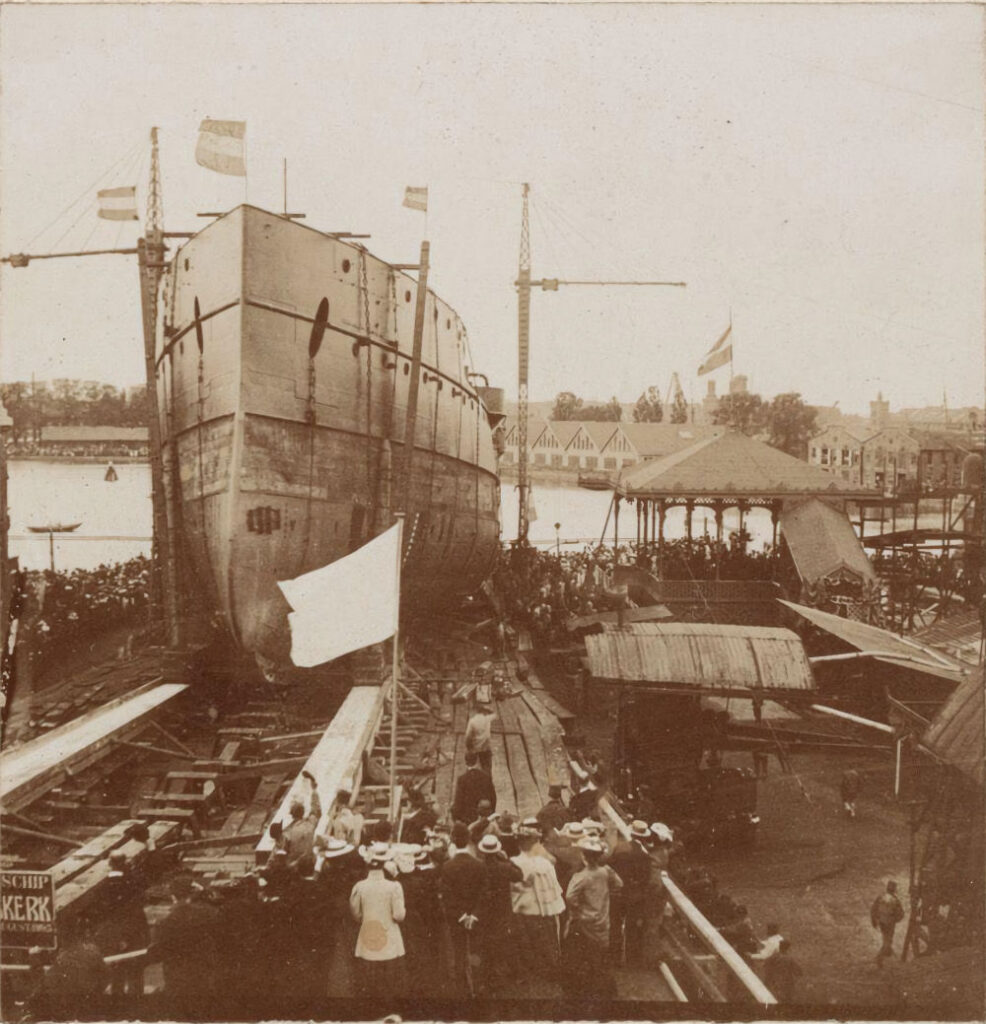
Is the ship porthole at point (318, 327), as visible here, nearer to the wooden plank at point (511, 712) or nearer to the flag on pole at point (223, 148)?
the flag on pole at point (223, 148)

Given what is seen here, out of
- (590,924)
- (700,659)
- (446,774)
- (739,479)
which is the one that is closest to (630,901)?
(590,924)

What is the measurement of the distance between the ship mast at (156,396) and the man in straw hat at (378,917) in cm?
774

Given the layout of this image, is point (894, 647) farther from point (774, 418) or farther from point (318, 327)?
point (774, 418)

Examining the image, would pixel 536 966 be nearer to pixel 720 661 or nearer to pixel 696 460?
pixel 720 661

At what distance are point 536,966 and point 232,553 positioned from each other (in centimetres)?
718

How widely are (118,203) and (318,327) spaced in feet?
9.95

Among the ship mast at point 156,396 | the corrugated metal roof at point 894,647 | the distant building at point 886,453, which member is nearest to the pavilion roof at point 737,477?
the distant building at point 886,453

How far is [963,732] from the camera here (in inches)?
289

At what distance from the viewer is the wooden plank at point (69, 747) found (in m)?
9.34

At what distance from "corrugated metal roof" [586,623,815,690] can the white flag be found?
3076 mm

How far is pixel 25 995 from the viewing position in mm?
6539

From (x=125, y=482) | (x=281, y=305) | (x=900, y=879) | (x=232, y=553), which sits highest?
(x=281, y=305)

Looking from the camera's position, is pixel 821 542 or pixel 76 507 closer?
pixel 821 542

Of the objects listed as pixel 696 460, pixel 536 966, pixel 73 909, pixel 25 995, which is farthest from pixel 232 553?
pixel 696 460
